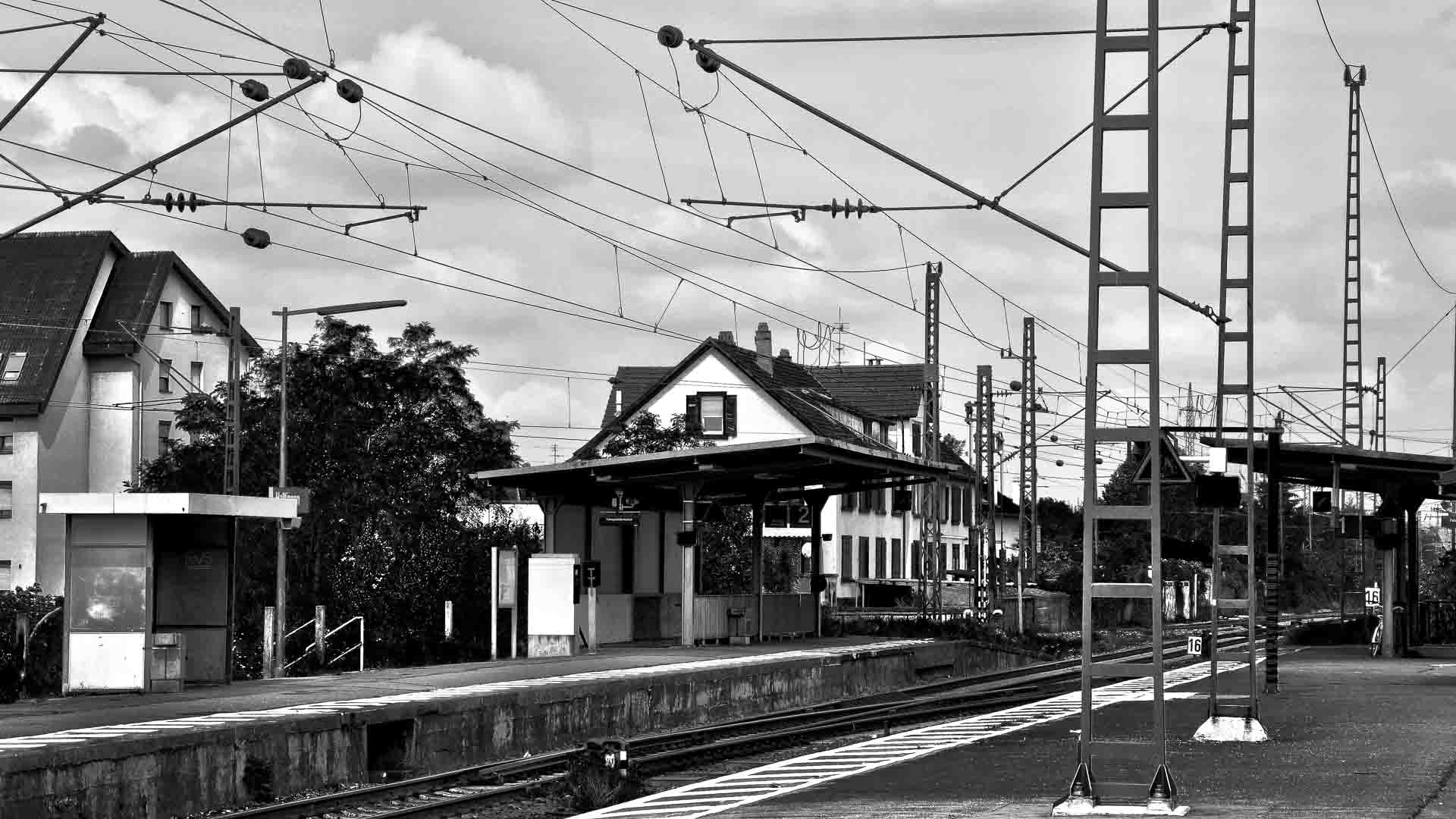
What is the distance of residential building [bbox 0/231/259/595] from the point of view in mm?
66438

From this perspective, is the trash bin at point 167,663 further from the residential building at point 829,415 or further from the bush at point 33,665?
the residential building at point 829,415

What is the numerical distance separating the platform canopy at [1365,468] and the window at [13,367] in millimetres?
45411

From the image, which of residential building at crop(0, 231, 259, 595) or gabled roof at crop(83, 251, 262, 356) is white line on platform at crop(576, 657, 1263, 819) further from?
gabled roof at crop(83, 251, 262, 356)

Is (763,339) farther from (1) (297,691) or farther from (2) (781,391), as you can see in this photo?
(1) (297,691)

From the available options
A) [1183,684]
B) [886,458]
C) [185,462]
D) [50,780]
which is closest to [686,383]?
[185,462]

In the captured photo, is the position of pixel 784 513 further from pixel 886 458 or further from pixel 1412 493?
pixel 1412 493

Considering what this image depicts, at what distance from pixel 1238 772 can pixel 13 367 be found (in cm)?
6011

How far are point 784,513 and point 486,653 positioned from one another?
→ 7.08 metres

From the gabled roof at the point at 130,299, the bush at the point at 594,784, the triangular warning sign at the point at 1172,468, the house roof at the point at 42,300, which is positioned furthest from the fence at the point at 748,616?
the house roof at the point at 42,300

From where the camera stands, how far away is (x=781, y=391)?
7094 cm

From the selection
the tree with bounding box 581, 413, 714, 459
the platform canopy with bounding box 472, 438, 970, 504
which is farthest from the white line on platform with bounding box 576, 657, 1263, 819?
the tree with bounding box 581, 413, 714, 459

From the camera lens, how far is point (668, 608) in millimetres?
40188

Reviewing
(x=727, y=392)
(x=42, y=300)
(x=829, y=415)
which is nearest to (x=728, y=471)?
(x=727, y=392)

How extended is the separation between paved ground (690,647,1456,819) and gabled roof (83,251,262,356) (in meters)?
53.4
